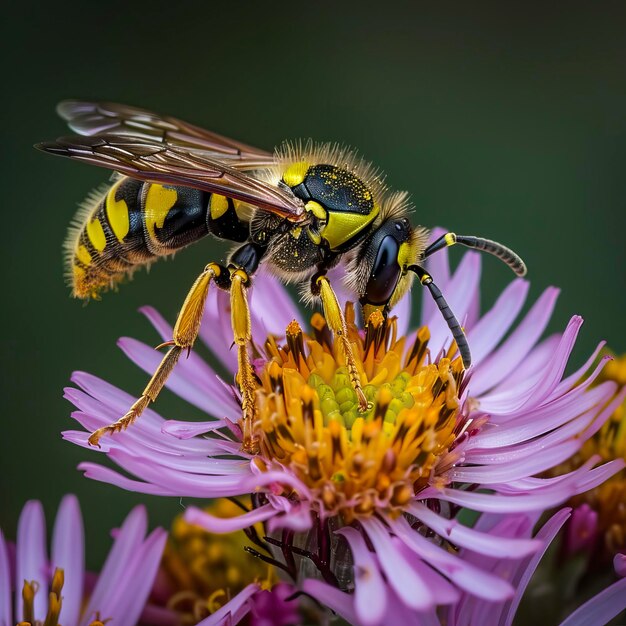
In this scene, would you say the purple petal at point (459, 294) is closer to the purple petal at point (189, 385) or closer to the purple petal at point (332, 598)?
the purple petal at point (189, 385)

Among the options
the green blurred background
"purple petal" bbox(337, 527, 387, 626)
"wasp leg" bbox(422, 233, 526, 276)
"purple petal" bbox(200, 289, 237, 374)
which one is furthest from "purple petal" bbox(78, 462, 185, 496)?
the green blurred background

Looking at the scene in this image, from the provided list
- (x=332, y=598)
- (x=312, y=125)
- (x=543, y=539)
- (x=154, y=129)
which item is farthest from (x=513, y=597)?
(x=312, y=125)

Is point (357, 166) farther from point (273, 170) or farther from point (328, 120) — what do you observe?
point (328, 120)

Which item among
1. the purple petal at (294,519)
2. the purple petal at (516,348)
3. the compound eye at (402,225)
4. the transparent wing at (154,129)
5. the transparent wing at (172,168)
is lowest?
the purple petal at (294,519)

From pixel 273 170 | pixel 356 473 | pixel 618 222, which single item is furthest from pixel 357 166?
pixel 618 222

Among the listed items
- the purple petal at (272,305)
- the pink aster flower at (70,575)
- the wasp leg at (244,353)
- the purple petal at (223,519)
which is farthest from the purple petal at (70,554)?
the purple petal at (272,305)

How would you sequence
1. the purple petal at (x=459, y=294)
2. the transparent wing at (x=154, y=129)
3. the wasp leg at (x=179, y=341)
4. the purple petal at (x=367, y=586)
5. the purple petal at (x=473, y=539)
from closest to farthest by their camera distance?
the purple petal at (x=367, y=586), the purple petal at (x=473, y=539), the wasp leg at (x=179, y=341), the purple petal at (x=459, y=294), the transparent wing at (x=154, y=129)

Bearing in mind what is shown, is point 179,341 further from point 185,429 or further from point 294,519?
point 294,519
